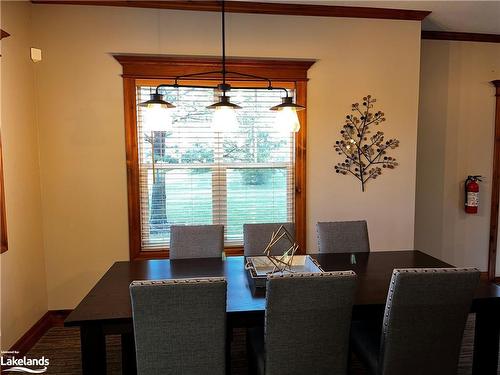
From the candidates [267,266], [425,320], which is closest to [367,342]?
[425,320]

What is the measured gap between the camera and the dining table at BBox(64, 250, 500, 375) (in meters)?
1.63

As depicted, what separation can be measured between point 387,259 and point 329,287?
1097 millimetres

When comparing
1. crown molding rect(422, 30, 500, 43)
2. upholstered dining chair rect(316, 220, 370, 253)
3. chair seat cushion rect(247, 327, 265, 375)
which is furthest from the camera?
crown molding rect(422, 30, 500, 43)

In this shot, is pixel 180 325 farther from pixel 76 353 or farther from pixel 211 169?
pixel 211 169

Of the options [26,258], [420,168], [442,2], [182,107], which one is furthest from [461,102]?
[26,258]

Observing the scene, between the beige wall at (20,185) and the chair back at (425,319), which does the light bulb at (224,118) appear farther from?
the beige wall at (20,185)

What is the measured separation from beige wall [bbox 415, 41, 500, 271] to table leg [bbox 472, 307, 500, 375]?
79.0 inches

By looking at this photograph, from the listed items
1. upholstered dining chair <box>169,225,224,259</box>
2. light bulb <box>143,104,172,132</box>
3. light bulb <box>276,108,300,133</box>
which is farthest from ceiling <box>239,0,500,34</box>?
upholstered dining chair <box>169,225,224,259</box>

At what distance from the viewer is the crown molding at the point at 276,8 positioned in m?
2.98

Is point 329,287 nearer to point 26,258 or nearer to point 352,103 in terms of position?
point 352,103

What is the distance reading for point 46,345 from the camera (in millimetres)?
2770

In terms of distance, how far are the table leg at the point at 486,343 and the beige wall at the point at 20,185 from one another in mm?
3179

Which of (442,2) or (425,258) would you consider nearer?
(425,258)

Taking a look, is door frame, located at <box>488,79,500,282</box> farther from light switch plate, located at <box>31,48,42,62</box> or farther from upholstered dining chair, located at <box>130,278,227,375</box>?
light switch plate, located at <box>31,48,42,62</box>
